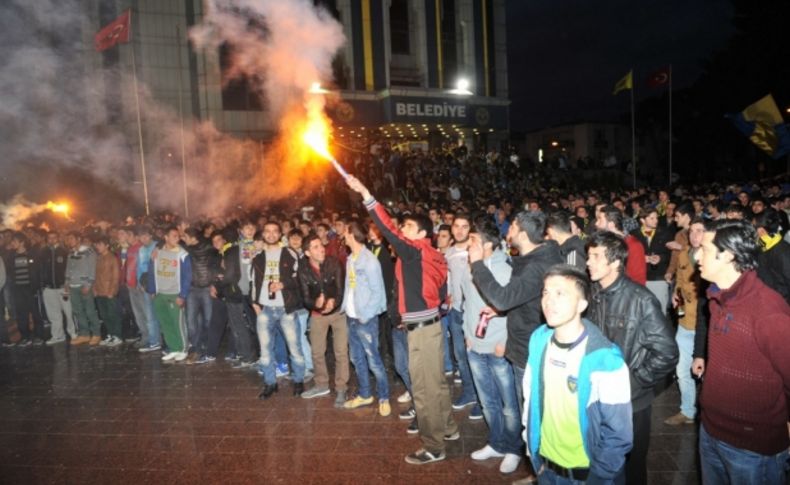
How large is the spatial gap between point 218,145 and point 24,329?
1457cm

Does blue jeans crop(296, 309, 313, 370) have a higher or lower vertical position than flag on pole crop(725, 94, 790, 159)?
lower

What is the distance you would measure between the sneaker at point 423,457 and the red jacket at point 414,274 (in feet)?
4.13

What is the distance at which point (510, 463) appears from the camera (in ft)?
14.4

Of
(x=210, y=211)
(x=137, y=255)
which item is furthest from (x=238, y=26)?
(x=137, y=255)

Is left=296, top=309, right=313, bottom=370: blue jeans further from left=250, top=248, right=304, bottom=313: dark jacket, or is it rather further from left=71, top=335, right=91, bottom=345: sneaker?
left=71, top=335, right=91, bottom=345: sneaker

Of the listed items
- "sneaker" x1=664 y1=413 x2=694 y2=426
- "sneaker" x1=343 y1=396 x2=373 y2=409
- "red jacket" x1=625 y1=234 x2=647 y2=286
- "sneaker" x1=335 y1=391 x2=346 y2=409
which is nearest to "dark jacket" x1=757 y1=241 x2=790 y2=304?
"red jacket" x1=625 y1=234 x2=647 y2=286

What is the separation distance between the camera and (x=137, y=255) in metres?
8.95

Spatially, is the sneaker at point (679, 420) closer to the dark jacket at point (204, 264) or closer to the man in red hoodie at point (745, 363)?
the man in red hoodie at point (745, 363)

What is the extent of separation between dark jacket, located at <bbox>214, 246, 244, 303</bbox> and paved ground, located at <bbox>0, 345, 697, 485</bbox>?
3.77 ft

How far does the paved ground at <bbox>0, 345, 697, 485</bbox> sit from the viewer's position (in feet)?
14.8

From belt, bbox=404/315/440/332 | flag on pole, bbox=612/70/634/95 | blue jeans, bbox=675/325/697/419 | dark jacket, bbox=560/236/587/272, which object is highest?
flag on pole, bbox=612/70/634/95

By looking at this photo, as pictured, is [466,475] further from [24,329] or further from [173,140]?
[173,140]

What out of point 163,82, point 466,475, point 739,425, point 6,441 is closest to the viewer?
point 739,425

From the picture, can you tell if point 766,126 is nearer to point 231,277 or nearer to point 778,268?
point 778,268
